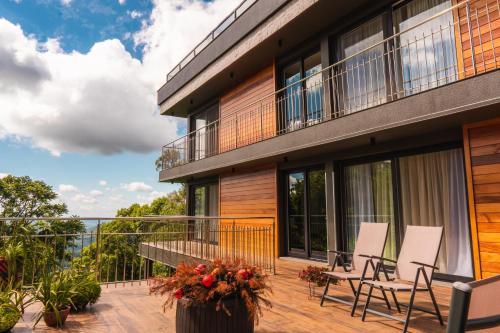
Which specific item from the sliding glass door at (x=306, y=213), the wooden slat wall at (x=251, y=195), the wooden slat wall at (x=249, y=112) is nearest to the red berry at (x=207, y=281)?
the sliding glass door at (x=306, y=213)

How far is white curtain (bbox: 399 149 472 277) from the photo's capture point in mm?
5316

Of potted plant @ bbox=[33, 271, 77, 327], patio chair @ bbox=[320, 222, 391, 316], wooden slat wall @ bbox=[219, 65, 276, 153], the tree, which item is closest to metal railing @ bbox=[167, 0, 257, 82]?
wooden slat wall @ bbox=[219, 65, 276, 153]

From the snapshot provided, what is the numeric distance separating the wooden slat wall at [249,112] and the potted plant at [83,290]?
5.72m

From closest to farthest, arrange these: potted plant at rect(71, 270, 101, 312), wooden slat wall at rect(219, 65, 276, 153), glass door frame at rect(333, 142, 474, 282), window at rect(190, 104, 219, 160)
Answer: potted plant at rect(71, 270, 101, 312)
glass door frame at rect(333, 142, 474, 282)
wooden slat wall at rect(219, 65, 276, 153)
window at rect(190, 104, 219, 160)

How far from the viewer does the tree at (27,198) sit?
62.8 feet

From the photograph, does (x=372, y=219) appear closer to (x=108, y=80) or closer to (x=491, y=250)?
(x=491, y=250)

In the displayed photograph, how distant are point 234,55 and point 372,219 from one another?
5.91m

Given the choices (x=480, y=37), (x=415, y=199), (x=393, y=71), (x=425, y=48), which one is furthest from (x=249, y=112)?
(x=480, y=37)

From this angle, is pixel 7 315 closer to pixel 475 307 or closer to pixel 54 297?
pixel 54 297

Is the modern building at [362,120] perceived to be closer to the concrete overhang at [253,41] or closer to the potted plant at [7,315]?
the concrete overhang at [253,41]

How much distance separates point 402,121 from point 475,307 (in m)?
4.73

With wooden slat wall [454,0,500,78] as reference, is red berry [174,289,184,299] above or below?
below

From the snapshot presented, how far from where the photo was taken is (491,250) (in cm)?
475

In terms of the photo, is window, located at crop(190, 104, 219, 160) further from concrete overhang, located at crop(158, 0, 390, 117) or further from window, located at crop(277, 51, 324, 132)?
window, located at crop(277, 51, 324, 132)
